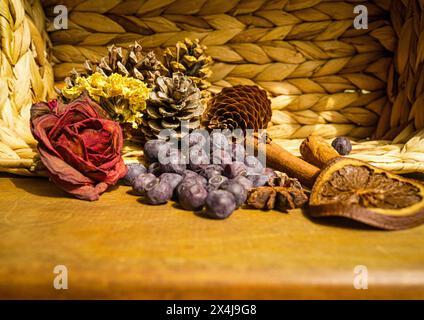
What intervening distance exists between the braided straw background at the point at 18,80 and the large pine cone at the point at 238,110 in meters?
0.42

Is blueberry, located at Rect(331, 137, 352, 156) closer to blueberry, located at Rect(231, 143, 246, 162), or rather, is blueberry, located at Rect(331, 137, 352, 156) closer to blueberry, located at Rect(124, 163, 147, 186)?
blueberry, located at Rect(231, 143, 246, 162)

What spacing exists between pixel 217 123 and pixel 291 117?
0.37 m

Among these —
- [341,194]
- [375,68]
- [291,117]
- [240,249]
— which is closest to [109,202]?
[240,249]

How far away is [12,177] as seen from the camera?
29.1 inches

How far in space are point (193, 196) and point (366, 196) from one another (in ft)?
0.93

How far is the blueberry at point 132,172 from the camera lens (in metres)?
0.69

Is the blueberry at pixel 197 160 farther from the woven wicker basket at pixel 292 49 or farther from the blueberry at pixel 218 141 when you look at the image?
the woven wicker basket at pixel 292 49

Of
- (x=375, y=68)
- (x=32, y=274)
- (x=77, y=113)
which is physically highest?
(x=375, y=68)

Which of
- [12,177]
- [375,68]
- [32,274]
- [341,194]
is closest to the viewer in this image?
[32,274]

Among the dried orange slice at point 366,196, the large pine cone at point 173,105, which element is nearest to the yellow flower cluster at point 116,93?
the large pine cone at point 173,105

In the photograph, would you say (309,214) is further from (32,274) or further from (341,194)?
(32,274)

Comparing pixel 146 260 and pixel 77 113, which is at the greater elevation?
pixel 77 113

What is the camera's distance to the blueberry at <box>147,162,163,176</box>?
0.69 m

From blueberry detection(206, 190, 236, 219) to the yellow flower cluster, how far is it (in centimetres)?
32
